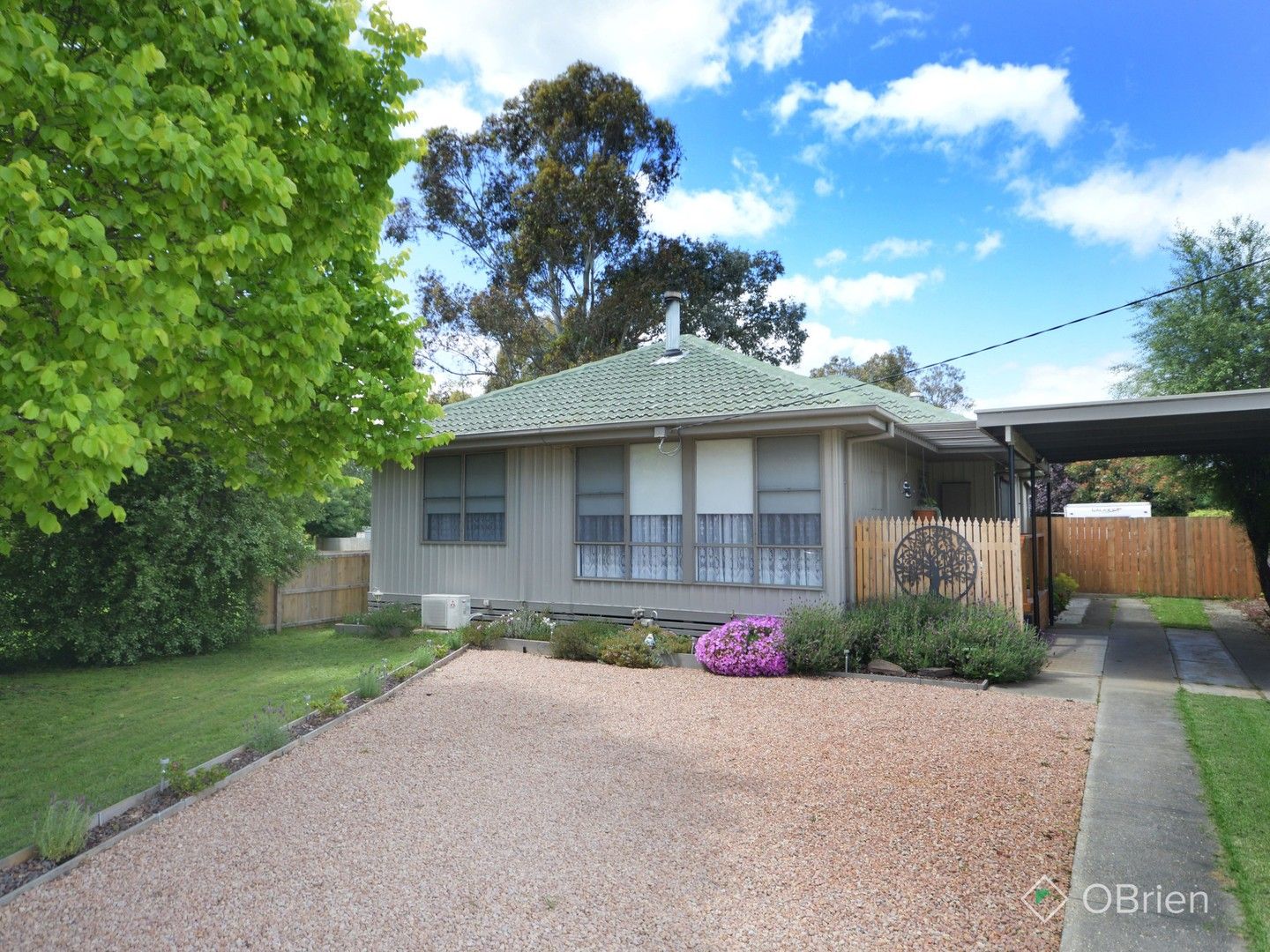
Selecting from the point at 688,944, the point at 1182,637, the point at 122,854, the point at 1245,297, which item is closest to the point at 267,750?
the point at 122,854

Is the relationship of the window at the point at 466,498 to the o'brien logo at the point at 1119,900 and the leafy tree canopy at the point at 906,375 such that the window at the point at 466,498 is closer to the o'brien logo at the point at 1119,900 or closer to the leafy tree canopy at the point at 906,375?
the o'brien logo at the point at 1119,900

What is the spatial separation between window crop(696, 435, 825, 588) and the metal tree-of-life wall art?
1.09 m

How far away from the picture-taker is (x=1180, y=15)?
11312mm

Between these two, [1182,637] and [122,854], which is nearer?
[122,854]

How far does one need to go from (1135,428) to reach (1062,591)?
264 inches

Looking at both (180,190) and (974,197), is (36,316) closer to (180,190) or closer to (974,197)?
(180,190)

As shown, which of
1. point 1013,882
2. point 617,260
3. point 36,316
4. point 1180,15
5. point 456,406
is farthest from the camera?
point 617,260

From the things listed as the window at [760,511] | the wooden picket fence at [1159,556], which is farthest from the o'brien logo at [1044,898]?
the wooden picket fence at [1159,556]

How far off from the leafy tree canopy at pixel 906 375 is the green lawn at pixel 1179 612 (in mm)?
17499

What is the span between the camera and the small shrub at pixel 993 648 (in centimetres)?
842

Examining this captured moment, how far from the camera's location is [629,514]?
37.3 ft

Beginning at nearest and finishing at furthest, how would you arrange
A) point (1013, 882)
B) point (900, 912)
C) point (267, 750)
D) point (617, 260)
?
point (900, 912)
point (1013, 882)
point (267, 750)
point (617, 260)

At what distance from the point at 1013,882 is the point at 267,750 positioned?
522 centimetres

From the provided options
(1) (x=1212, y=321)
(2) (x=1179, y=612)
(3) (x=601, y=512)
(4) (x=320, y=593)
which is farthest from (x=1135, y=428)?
(4) (x=320, y=593)
